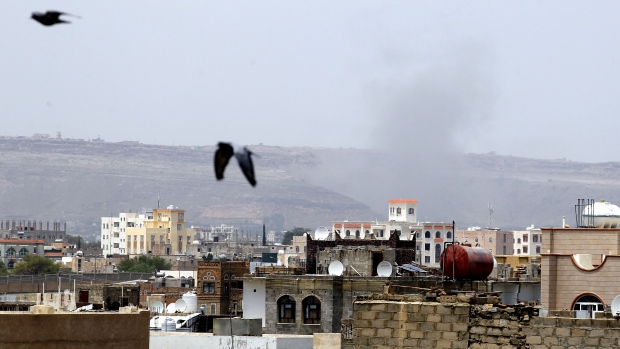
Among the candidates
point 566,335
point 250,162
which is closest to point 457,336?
point 566,335

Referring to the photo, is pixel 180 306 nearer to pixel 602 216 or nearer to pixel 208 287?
pixel 208 287

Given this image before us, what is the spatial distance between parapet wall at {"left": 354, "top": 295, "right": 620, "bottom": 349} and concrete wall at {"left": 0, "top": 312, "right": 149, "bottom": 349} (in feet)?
10.4

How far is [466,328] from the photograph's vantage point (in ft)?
70.5

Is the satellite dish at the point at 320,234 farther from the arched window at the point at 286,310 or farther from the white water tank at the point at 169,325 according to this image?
the arched window at the point at 286,310

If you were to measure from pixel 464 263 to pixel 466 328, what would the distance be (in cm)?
1077

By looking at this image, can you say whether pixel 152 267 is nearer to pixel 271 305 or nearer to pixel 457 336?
pixel 271 305

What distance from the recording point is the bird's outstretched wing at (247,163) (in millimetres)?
11375

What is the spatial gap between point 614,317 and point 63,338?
7.21 meters

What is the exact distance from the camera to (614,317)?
69.9 feet

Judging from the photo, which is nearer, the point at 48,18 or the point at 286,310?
the point at 48,18

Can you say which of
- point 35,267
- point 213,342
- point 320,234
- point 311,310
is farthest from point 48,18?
point 35,267

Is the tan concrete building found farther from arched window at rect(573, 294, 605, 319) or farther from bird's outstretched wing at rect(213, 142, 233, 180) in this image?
bird's outstretched wing at rect(213, 142, 233, 180)

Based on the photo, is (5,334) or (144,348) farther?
(144,348)

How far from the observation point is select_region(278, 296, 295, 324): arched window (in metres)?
41.9
